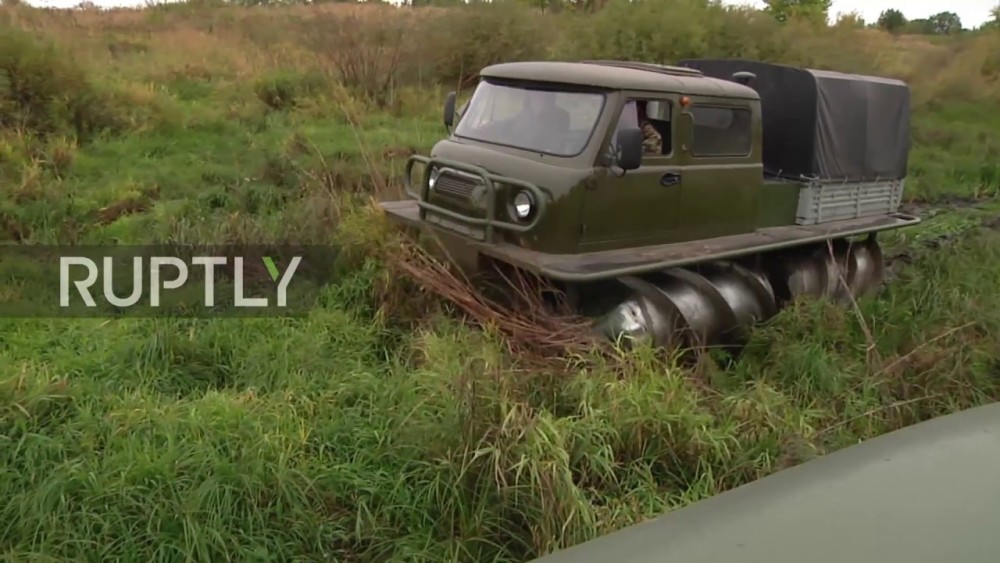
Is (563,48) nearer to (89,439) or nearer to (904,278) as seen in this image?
(904,278)

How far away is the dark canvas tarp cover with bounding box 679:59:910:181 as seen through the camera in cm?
700

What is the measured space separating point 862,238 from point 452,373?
4.98m

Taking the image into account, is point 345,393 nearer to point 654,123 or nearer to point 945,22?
point 654,123

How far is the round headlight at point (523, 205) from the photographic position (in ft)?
17.3

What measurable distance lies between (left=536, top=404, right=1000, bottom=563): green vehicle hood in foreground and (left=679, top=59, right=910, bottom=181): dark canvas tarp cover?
202 inches

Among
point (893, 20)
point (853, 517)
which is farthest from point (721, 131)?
point (893, 20)

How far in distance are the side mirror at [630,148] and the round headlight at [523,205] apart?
600 millimetres

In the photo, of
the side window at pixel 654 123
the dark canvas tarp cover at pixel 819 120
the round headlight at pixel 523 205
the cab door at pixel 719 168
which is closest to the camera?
the round headlight at pixel 523 205

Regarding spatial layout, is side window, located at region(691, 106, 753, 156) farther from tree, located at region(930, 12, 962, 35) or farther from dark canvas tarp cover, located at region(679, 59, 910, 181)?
tree, located at region(930, 12, 962, 35)

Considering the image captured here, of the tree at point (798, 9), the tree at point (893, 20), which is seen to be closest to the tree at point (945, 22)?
the tree at point (893, 20)

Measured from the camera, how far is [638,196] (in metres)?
5.58

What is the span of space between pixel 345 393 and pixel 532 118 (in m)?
2.32

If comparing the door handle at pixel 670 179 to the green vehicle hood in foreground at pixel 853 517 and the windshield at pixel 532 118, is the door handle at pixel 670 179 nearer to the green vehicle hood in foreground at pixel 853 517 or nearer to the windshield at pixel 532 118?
the windshield at pixel 532 118

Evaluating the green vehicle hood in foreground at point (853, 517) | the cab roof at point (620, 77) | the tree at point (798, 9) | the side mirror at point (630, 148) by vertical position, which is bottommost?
the green vehicle hood in foreground at point (853, 517)
